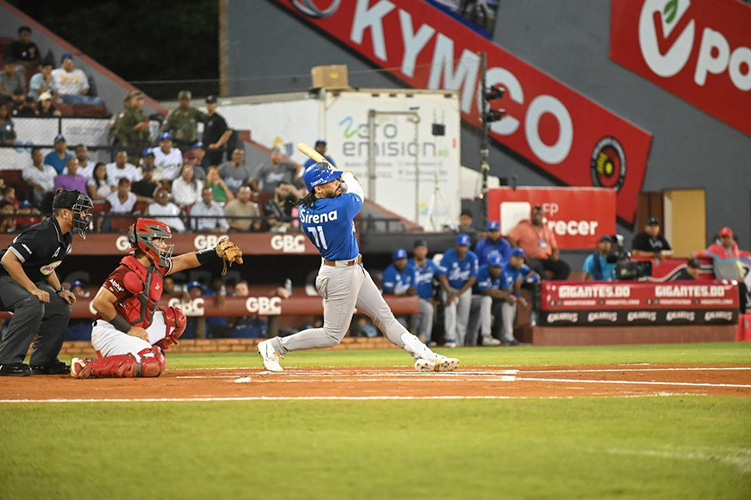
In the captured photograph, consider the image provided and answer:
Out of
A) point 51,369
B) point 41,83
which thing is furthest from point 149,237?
point 41,83

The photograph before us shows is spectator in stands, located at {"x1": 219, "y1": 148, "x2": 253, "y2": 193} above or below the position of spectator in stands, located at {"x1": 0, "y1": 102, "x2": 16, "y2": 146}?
below

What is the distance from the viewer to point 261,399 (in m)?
8.73

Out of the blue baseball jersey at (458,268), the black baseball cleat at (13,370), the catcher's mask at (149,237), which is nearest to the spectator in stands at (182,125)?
the blue baseball jersey at (458,268)

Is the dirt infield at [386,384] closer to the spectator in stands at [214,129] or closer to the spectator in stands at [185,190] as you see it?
the spectator in stands at [185,190]

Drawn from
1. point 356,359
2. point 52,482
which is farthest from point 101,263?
point 52,482

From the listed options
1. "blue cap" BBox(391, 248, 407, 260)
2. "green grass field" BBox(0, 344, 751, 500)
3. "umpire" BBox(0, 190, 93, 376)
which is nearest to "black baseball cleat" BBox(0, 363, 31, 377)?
"umpire" BBox(0, 190, 93, 376)

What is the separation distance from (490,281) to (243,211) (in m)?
4.42

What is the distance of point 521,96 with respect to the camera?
31.4 m

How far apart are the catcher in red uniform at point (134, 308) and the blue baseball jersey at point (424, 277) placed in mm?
9462

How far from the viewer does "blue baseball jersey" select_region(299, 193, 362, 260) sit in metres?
10.7

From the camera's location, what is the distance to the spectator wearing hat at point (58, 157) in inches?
819

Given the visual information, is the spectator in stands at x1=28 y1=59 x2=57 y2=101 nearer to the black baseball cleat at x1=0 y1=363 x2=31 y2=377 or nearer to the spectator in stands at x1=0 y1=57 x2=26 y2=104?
the spectator in stands at x1=0 y1=57 x2=26 y2=104

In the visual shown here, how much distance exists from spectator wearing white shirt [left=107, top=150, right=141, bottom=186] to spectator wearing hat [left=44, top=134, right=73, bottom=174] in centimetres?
74

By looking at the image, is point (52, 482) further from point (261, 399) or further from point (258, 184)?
point (258, 184)
